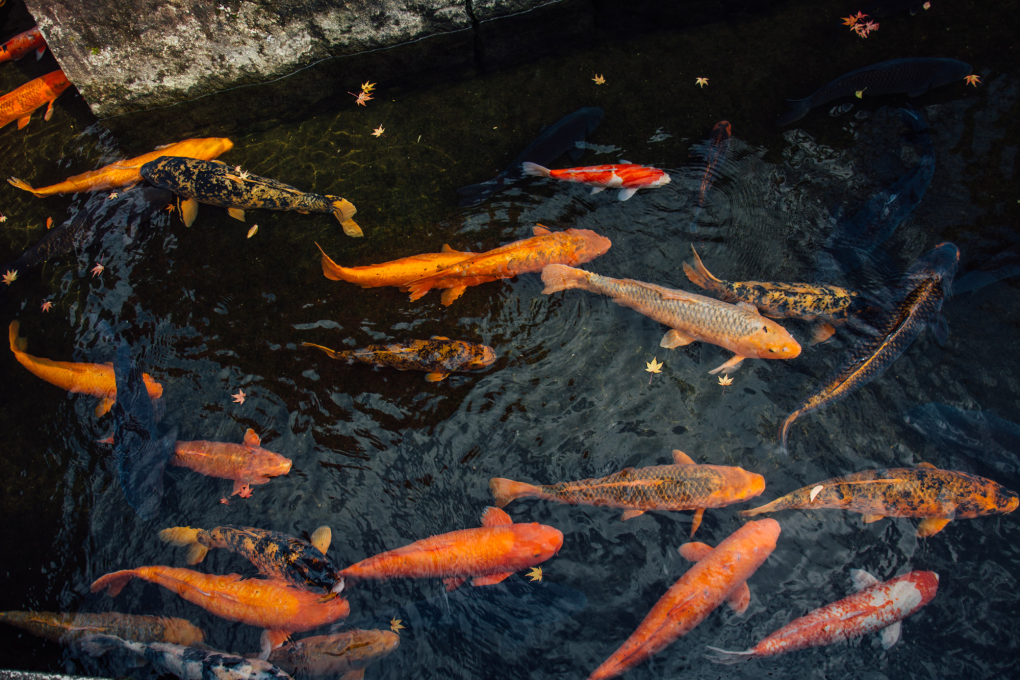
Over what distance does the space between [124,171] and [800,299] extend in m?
7.17

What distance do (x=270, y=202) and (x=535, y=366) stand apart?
330cm

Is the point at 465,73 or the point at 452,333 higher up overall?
the point at 465,73

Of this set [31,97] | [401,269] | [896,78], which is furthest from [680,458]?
[31,97]

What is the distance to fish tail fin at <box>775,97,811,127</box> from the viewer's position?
5152mm

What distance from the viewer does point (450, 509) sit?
4230 millimetres

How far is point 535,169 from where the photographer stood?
16.8 ft

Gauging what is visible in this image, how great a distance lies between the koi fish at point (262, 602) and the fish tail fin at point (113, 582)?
0.32 meters

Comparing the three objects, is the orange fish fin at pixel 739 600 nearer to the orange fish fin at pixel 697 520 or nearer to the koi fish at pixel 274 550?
the orange fish fin at pixel 697 520

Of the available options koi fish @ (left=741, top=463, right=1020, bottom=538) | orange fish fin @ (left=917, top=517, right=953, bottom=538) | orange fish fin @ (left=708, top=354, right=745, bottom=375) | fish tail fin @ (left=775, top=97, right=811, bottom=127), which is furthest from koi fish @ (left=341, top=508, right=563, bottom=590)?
fish tail fin @ (left=775, top=97, right=811, bottom=127)

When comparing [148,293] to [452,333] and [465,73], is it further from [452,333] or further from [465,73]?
[465,73]

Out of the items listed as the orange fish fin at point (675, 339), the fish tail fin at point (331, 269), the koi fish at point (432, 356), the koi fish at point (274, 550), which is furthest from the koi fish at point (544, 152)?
the koi fish at point (274, 550)

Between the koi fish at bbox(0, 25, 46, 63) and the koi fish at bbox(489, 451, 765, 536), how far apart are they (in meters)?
8.40

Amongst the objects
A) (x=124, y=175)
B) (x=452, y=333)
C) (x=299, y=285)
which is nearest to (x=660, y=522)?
(x=452, y=333)

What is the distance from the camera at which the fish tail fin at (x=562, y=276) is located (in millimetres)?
4668
